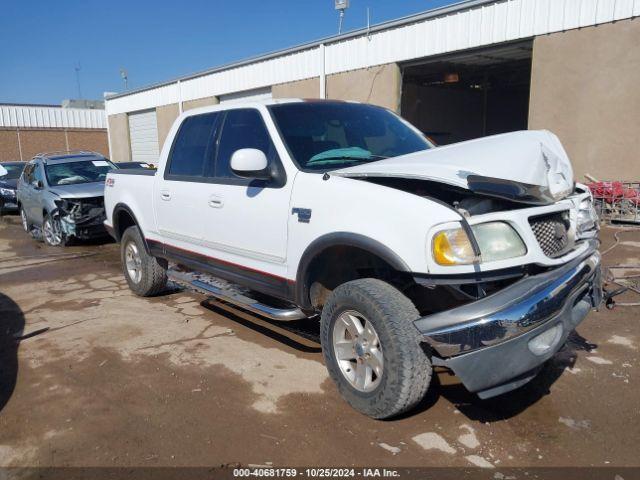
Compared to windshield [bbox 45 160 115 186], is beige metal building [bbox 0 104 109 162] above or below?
above

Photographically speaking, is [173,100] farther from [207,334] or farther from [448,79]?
[207,334]

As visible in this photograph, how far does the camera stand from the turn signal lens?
2.78 metres

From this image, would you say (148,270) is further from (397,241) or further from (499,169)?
(499,169)

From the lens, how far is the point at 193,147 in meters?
4.99

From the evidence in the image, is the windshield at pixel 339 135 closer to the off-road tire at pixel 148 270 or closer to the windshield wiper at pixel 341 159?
the windshield wiper at pixel 341 159

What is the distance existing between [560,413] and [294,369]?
1.90 m

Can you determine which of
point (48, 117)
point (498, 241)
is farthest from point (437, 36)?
point (48, 117)

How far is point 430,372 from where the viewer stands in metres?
3.00

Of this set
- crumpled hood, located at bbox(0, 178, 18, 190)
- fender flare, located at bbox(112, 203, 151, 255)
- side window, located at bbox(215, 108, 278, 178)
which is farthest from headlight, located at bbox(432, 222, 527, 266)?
crumpled hood, located at bbox(0, 178, 18, 190)

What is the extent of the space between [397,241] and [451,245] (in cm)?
31

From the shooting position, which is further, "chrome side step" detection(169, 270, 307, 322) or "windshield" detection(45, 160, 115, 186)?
"windshield" detection(45, 160, 115, 186)

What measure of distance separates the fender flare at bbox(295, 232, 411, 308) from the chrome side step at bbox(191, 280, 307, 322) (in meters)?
0.17

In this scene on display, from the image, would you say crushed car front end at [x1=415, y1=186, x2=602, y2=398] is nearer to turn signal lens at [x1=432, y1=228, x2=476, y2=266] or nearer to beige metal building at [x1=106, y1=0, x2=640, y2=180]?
turn signal lens at [x1=432, y1=228, x2=476, y2=266]

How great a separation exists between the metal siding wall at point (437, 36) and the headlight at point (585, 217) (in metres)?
8.08
